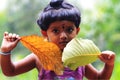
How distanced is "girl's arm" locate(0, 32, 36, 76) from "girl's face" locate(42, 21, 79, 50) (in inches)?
3.6

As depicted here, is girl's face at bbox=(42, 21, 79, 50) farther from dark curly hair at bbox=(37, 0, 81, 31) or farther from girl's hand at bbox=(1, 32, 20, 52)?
girl's hand at bbox=(1, 32, 20, 52)

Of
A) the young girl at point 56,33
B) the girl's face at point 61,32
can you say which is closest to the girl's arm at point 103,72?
the young girl at point 56,33

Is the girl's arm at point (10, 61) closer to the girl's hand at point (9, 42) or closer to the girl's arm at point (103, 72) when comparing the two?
the girl's hand at point (9, 42)

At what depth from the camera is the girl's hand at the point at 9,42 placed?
1137mm

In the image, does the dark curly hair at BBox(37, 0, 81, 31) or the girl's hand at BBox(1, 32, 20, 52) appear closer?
the girl's hand at BBox(1, 32, 20, 52)

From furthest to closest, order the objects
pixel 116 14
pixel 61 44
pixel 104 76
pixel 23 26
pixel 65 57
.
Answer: pixel 23 26 < pixel 116 14 < pixel 104 76 < pixel 61 44 < pixel 65 57

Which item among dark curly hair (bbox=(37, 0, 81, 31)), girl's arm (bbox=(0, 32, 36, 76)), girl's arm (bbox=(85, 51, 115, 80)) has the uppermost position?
dark curly hair (bbox=(37, 0, 81, 31))

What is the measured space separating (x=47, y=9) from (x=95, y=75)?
25 cm

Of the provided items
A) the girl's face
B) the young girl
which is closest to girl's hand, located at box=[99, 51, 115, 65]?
the young girl

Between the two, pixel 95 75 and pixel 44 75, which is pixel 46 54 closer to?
pixel 44 75

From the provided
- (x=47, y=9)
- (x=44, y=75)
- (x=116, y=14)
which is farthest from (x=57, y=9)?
(x=116, y=14)

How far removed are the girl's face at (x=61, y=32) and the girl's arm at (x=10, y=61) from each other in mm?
92

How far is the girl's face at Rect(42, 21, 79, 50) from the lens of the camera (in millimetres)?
1219

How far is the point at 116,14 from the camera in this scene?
2.73m
